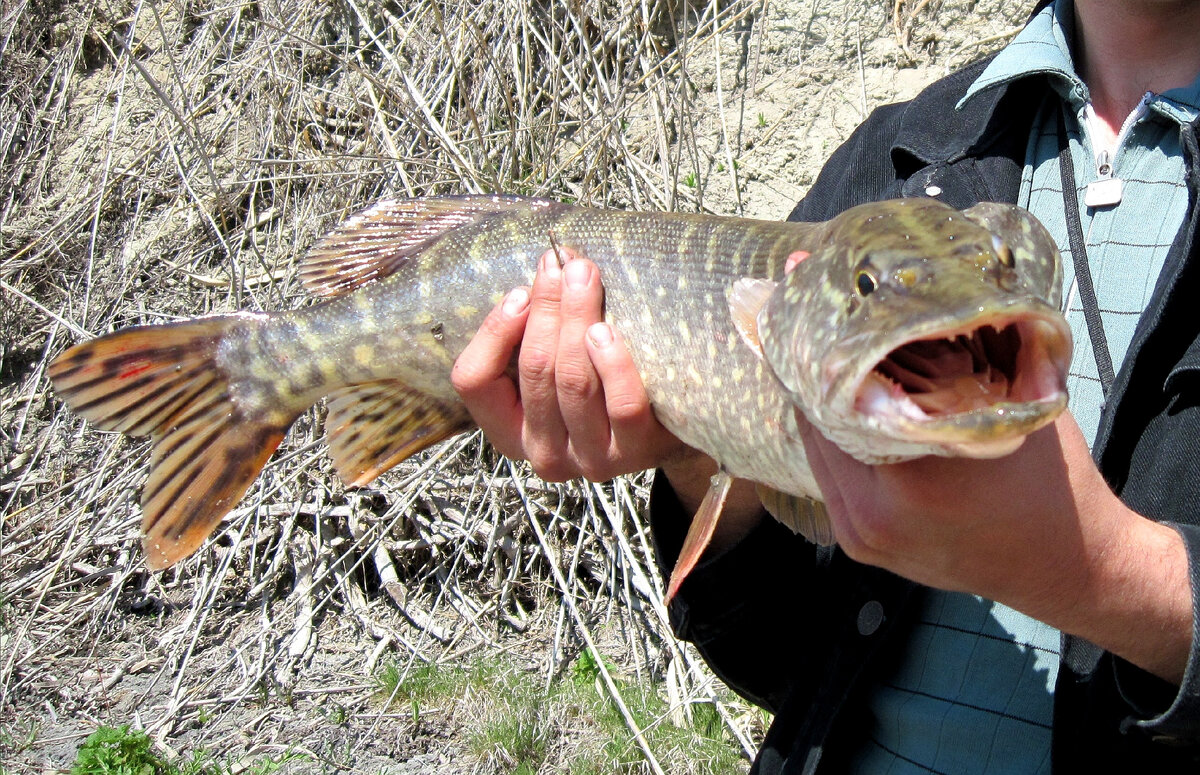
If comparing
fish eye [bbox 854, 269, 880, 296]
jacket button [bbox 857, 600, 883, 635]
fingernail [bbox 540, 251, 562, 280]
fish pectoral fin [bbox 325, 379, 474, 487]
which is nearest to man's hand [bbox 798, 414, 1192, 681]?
fish eye [bbox 854, 269, 880, 296]

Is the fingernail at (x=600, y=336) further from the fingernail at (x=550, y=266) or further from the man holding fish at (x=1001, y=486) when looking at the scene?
the fingernail at (x=550, y=266)

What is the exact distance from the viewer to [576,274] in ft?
6.00

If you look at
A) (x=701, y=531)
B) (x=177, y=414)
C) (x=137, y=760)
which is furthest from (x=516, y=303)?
(x=137, y=760)

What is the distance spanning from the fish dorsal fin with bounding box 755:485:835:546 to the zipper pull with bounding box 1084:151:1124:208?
2.37 ft

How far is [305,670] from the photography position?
3336 millimetres

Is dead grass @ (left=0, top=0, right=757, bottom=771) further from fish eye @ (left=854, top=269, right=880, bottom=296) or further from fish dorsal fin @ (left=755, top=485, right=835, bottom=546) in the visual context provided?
fish eye @ (left=854, top=269, right=880, bottom=296)

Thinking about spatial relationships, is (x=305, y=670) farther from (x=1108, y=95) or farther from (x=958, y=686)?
(x=1108, y=95)

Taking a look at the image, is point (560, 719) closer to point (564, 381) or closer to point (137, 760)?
point (137, 760)

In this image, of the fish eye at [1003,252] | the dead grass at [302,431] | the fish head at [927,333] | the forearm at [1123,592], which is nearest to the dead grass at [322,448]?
the dead grass at [302,431]

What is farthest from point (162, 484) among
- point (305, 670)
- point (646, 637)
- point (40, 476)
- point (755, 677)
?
point (40, 476)

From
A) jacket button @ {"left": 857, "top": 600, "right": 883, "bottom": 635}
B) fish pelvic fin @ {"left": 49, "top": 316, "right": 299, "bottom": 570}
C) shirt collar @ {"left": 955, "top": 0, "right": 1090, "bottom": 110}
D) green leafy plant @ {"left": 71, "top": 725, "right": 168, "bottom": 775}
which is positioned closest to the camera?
jacket button @ {"left": 857, "top": 600, "right": 883, "bottom": 635}

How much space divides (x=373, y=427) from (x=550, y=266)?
56 cm

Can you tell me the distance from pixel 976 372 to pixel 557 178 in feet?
8.85

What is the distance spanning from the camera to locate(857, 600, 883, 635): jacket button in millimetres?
1598
